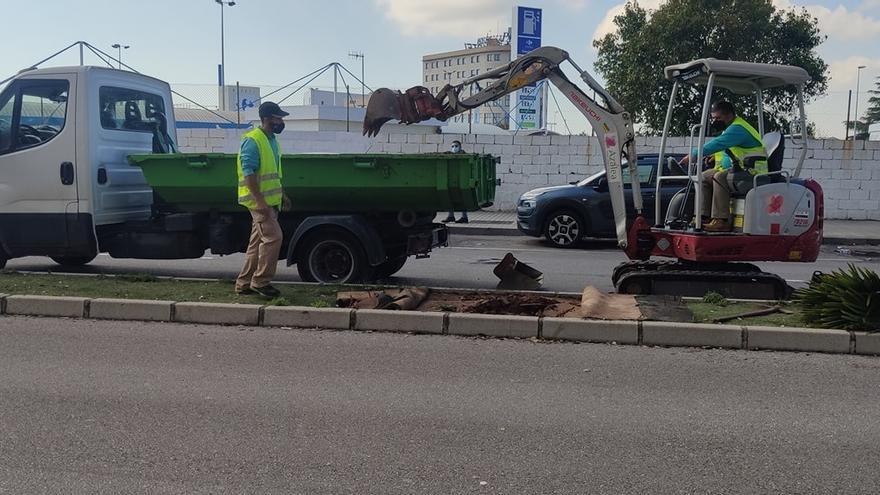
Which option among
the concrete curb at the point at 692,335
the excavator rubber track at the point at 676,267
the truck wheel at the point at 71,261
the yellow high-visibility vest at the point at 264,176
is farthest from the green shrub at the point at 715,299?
the truck wheel at the point at 71,261

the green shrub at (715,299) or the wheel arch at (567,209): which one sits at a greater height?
the wheel arch at (567,209)

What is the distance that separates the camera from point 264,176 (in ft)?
26.8

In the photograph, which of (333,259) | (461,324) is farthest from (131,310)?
(461,324)

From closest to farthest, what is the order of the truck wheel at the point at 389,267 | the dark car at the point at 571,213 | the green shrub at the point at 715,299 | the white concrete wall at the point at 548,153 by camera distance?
the green shrub at the point at 715,299 → the truck wheel at the point at 389,267 → the dark car at the point at 571,213 → the white concrete wall at the point at 548,153

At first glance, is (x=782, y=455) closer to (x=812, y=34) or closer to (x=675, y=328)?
(x=675, y=328)

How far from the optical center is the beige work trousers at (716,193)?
28.5ft

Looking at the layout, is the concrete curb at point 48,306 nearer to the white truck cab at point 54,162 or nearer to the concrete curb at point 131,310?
the concrete curb at point 131,310

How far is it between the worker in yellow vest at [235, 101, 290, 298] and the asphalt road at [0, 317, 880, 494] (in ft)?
3.75

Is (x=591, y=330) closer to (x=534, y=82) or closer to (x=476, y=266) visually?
(x=534, y=82)

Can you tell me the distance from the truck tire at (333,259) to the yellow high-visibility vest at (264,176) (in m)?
1.25

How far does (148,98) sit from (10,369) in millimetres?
5456

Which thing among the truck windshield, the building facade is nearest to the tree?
the truck windshield

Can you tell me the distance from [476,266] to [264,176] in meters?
4.97

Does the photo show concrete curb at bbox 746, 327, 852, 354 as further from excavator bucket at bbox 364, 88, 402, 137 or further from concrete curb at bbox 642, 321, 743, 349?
excavator bucket at bbox 364, 88, 402, 137
